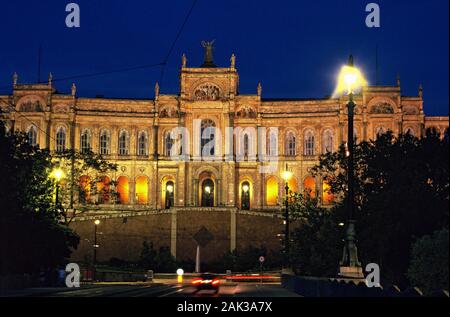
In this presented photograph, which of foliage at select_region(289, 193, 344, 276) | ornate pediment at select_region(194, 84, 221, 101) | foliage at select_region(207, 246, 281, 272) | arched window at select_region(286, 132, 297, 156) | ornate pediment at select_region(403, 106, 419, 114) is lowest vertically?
foliage at select_region(207, 246, 281, 272)

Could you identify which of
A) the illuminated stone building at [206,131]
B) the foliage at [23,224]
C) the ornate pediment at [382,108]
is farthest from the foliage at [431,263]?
the ornate pediment at [382,108]

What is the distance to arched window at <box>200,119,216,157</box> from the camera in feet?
320

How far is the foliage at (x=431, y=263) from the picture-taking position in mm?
23156

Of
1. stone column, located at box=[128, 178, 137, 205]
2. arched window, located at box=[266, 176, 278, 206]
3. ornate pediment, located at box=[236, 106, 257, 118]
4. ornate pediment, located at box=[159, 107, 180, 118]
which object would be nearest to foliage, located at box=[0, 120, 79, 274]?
stone column, located at box=[128, 178, 137, 205]

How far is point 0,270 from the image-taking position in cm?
3784

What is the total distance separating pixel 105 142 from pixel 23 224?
57749 millimetres

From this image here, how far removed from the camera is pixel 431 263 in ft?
80.0

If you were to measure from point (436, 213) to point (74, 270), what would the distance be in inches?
1031

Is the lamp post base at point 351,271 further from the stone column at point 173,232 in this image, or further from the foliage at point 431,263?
the stone column at point 173,232

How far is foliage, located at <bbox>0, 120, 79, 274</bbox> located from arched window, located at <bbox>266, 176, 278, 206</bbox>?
46.6 metres

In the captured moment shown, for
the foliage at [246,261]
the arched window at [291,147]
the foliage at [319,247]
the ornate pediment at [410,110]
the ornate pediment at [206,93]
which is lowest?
the foliage at [246,261]

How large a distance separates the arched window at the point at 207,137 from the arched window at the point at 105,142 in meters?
11.3

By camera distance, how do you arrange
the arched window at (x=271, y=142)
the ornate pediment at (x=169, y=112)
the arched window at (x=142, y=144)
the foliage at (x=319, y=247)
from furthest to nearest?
1. the ornate pediment at (x=169, y=112)
2. the arched window at (x=142, y=144)
3. the arched window at (x=271, y=142)
4. the foliage at (x=319, y=247)

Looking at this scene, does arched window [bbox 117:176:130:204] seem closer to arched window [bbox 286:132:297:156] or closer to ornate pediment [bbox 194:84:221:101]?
ornate pediment [bbox 194:84:221:101]
